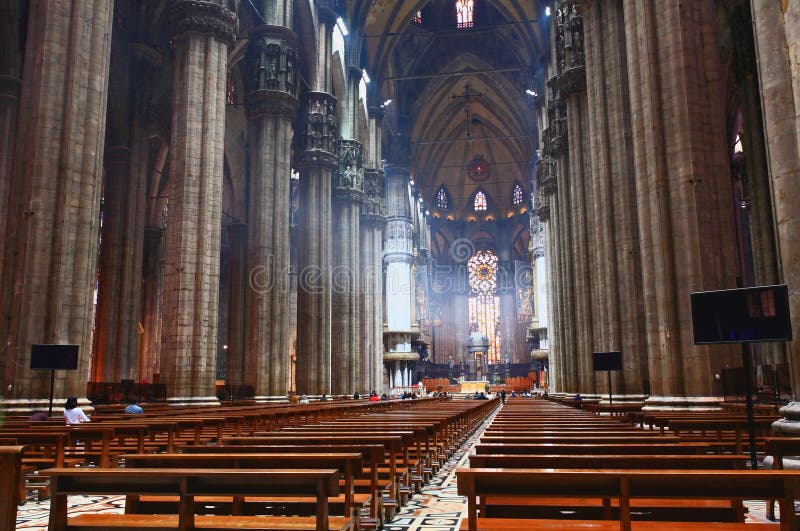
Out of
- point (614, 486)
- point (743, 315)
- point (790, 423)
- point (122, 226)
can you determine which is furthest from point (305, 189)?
point (614, 486)

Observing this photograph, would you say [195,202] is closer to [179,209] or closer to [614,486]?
[179,209]

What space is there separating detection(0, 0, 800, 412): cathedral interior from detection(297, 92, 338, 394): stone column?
0.10 meters

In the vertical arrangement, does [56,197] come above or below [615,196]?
below

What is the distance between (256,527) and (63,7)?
13595mm

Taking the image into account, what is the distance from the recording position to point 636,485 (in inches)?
122

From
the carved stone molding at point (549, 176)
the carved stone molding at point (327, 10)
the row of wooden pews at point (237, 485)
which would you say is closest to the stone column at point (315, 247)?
the carved stone molding at point (327, 10)

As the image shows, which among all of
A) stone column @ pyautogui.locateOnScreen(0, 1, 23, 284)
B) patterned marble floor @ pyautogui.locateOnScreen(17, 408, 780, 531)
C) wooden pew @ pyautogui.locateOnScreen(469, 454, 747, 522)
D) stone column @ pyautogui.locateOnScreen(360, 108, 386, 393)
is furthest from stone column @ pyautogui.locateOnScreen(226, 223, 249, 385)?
wooden pew @ pyautogui.locateOnScreen(469, 454, 747, 522)

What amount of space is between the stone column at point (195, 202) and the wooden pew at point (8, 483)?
46.1ft

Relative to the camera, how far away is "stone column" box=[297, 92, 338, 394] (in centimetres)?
2978

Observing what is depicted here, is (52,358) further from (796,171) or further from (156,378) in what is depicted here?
(156,378)

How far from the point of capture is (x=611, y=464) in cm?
400

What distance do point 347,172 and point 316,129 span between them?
18.4 ft

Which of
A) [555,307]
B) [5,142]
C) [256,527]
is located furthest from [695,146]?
[555,307]

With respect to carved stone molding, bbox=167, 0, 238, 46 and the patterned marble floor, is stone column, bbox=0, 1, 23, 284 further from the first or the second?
the patterned marble floor
